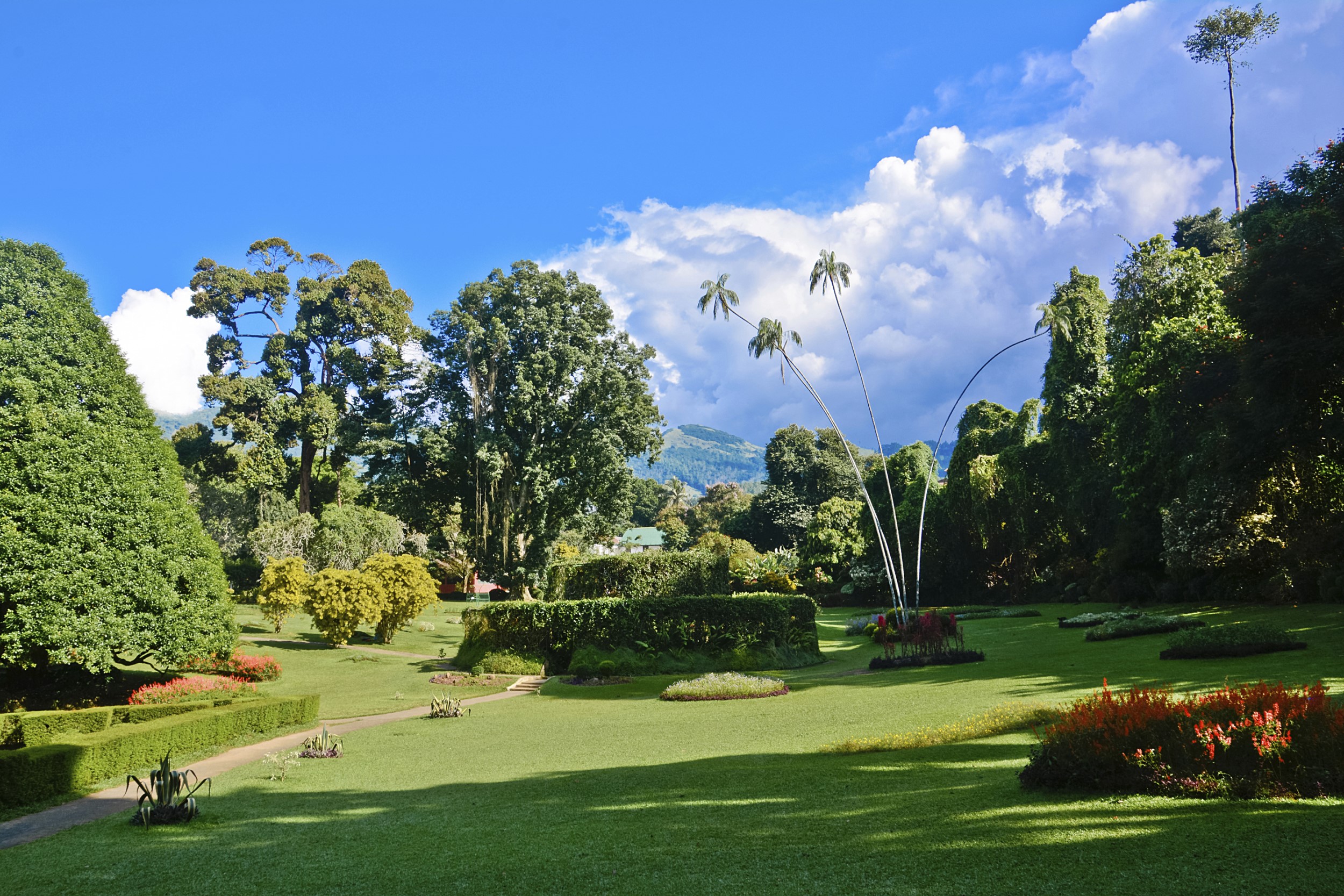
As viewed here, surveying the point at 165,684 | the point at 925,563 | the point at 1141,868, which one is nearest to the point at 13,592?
the point at 165,684

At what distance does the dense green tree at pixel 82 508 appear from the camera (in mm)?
16547

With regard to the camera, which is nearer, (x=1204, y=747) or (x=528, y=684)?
(x=1204, y=747)

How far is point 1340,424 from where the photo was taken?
18828 mm

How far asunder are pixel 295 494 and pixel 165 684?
3408cm

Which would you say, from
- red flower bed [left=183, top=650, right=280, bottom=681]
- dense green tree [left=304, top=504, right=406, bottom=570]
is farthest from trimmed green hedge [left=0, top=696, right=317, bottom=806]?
dense green tree [left=304, top=504, right=406, bottom=570]

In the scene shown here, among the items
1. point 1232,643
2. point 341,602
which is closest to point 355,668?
point 341,602

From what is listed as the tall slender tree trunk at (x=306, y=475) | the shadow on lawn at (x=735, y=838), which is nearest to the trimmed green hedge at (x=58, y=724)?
the shadow on lawn at (x=735, y=838)

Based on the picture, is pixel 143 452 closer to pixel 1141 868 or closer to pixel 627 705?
pixel 627 705

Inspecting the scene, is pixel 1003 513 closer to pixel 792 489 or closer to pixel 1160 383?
pixel 1160 383

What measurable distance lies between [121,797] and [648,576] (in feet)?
63.6

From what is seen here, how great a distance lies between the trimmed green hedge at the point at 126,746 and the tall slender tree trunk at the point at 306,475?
108ft

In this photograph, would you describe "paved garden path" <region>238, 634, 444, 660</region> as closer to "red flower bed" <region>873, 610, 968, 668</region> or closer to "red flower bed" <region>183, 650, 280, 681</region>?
"red flower bed" <region>183, 650, 280, 681</region>

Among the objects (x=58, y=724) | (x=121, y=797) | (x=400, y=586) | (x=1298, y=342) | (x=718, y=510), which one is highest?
(x=718, y=510)

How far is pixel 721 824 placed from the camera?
24.3ft
